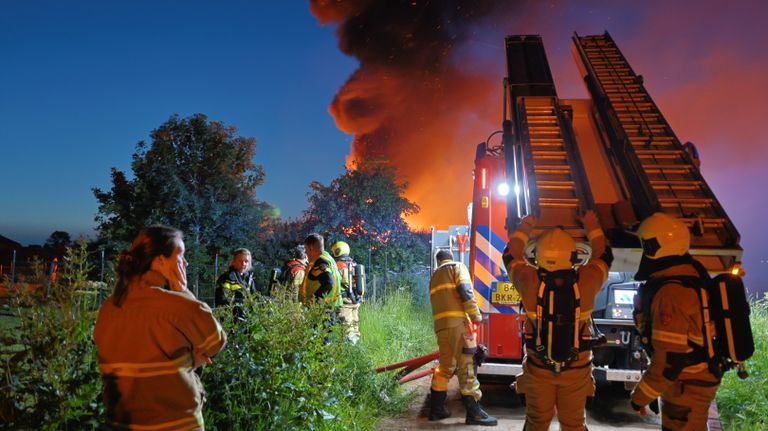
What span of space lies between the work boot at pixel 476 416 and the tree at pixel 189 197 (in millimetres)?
13717

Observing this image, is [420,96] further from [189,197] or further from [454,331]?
[454,331]

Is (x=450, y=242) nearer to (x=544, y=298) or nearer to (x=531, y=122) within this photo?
(x=531, y=122)

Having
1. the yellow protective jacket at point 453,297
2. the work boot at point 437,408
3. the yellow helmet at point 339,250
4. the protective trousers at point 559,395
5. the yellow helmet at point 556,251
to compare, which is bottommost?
the work boot at point 437,408

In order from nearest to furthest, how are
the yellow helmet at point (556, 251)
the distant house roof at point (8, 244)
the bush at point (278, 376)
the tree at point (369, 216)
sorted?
1. the yellow helmet at point (556, 251)
2. the bush at point (278, 376)
3. the tree at point (369, 216)
4. the distant house roof at point (8, 244)

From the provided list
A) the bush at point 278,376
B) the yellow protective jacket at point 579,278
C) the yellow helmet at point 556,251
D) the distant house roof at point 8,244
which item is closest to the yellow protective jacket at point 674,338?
the yellow protective jacket at point 579,278

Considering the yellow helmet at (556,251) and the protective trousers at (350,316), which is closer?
the yellow helmet at (556,251)

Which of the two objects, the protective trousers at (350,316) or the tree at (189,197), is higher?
the tree at (189,197)

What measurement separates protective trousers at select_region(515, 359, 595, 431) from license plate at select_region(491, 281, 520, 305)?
1.94 m

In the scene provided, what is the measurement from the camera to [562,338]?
12.0 ft

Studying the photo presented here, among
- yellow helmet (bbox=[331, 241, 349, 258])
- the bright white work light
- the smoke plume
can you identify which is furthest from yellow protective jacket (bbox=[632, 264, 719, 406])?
the smoke plume

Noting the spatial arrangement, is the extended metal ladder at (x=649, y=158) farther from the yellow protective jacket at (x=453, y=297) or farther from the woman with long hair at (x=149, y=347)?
the woman with long hair at (x=149, y=347)

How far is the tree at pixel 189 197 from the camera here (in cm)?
1842

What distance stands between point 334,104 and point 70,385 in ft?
94.7

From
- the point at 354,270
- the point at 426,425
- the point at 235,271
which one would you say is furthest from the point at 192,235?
the point at 426,425
